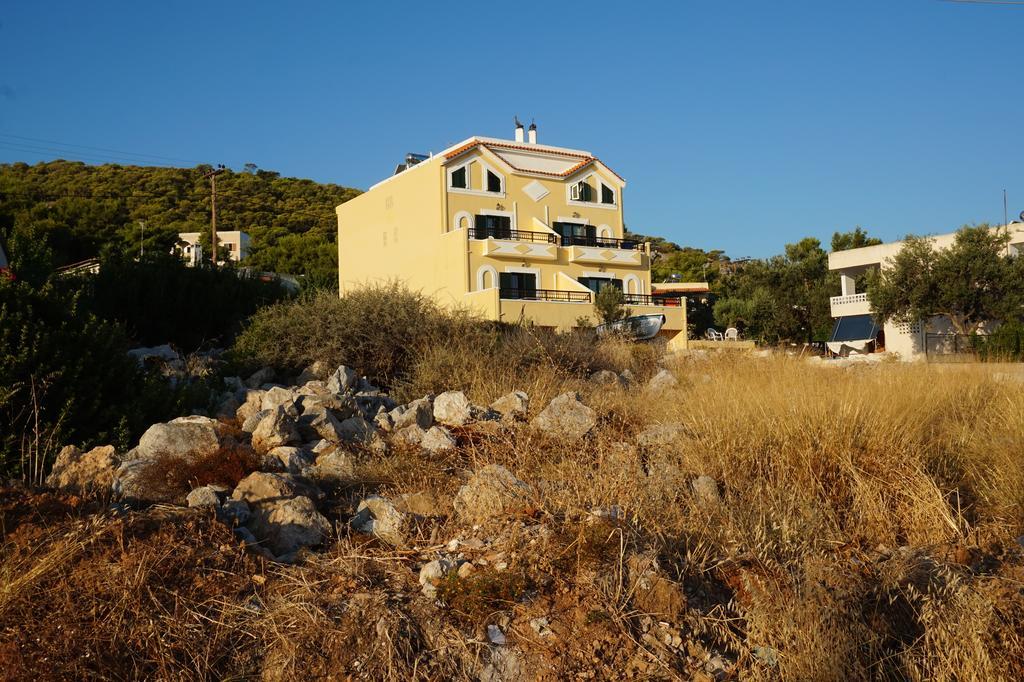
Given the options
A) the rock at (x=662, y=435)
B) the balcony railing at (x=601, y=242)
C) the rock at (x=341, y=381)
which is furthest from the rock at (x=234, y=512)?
the balcony railing at (x=601, y=242)

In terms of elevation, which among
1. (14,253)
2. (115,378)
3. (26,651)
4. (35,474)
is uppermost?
(14,253)

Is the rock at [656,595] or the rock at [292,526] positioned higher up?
the rock at [292,526]

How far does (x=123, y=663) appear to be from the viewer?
420 cm

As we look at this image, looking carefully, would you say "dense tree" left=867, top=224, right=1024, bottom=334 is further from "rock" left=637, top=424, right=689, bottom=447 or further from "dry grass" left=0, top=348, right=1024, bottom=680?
"rock" left=637, top=424, right=689, bottom=447

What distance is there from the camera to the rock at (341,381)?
10.4 metres

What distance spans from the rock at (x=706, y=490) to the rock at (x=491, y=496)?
1171 millimetres

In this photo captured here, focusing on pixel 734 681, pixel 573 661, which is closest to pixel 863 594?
pixel 734 681

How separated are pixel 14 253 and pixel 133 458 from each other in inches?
444

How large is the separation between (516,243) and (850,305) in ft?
56.4

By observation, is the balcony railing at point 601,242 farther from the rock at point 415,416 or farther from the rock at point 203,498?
the rock at point 203,498

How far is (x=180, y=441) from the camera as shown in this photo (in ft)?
23.1

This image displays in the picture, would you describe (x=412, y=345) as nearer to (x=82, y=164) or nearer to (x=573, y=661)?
(x=573, y=661)

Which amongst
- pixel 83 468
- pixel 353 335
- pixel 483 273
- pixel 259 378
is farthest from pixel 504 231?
pixel 83 468

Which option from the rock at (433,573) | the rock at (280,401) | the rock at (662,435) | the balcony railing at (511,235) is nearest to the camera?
the rock at (433,573)
